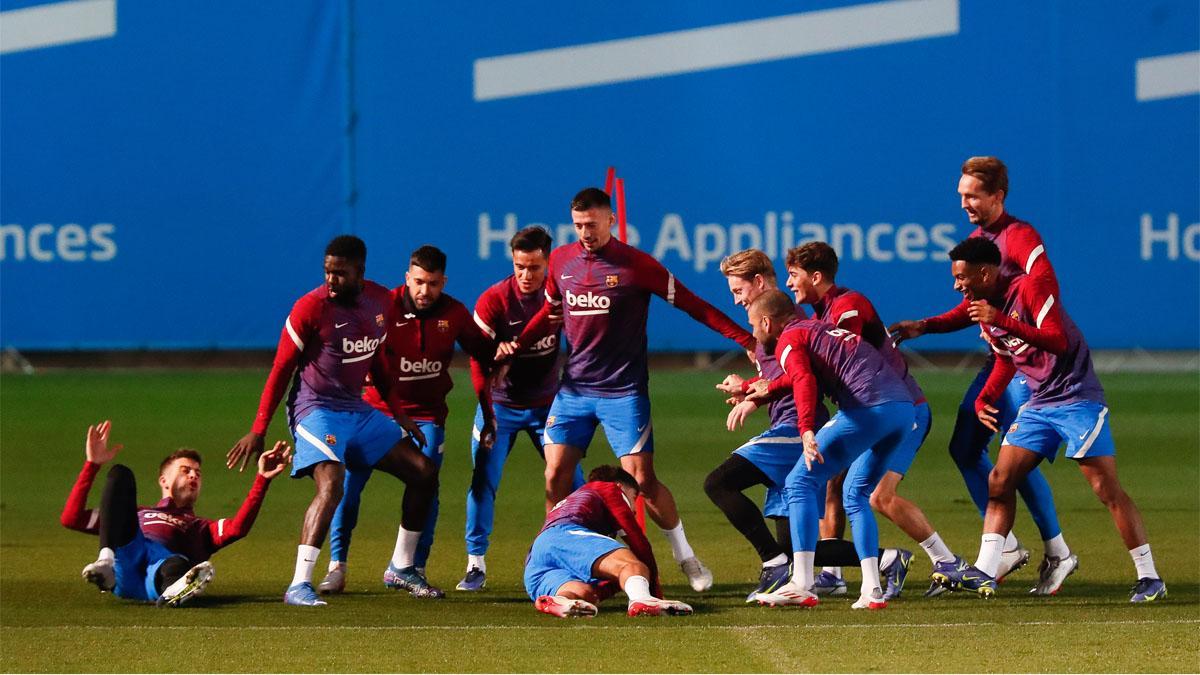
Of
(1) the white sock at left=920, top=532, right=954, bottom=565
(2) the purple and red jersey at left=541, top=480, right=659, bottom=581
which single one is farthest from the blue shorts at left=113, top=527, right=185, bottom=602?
(1) the white sock at left=920, top=532, right=954, bottom=565

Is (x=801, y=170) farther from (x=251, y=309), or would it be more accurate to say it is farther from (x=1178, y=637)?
(x=1178, y=637)

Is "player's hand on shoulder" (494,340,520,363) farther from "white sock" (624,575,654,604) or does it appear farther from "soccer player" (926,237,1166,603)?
"soccer player" (926,237,1166,603)

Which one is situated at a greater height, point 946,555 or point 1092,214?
point 1092,214

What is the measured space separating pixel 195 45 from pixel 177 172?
140 cm

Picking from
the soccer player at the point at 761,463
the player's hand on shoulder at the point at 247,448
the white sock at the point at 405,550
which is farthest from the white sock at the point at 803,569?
the player's hand on shoulder at the point at 247,448

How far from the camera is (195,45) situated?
18797 mm

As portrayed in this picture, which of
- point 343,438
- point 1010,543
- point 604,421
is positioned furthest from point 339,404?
point 1010,543

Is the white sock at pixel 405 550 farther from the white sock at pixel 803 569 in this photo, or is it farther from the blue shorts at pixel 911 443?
the blue shorts at pixel 911 443

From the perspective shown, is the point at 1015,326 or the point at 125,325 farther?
the point at 125,325

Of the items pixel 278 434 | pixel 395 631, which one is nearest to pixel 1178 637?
pixel 395 631

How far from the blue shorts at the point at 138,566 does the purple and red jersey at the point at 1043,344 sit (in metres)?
4.12

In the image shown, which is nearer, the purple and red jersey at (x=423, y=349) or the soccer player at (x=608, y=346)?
the soccer player at (x=608, y=346)

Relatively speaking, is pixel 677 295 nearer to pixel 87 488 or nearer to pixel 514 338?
pixel 514 338

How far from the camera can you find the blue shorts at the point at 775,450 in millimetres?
8336
